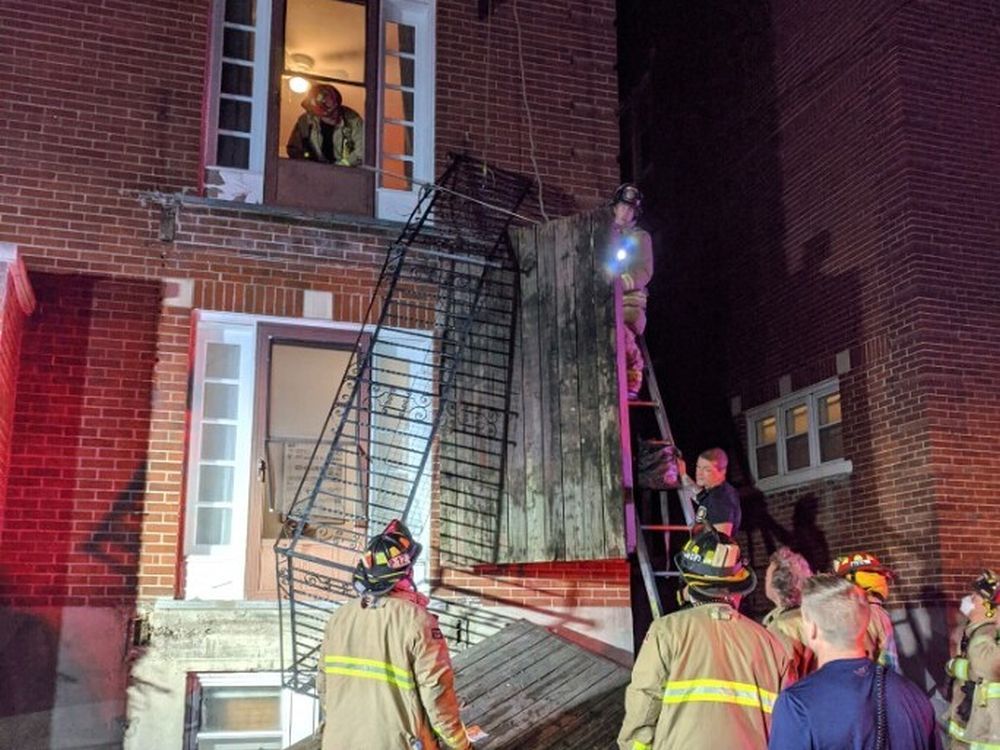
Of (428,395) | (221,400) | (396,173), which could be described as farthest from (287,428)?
(396,173)

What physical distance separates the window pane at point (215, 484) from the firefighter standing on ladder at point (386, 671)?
3235 mm

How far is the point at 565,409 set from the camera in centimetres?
789

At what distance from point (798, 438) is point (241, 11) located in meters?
7.28

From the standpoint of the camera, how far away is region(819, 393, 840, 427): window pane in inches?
450

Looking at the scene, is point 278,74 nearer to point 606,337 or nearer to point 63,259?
point 63,259

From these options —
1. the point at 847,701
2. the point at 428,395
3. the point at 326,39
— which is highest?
the point at 326,39

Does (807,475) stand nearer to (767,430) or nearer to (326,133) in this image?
(767,430)

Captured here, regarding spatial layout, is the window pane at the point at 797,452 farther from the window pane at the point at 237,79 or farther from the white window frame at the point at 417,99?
the window pane at the point at 237,79

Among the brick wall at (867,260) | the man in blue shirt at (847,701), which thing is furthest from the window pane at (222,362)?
the brick wall at (867,260)

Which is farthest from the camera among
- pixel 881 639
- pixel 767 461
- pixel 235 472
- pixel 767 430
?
pixel 767 430

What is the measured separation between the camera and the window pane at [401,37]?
965cm

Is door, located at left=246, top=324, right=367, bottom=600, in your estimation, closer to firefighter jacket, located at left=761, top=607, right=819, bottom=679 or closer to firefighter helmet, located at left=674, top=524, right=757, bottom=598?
firefighter jacket, located at left=761, top=607, right=819, bottom=679

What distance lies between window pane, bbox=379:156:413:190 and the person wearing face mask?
526 cm

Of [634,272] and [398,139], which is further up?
[398,139]
